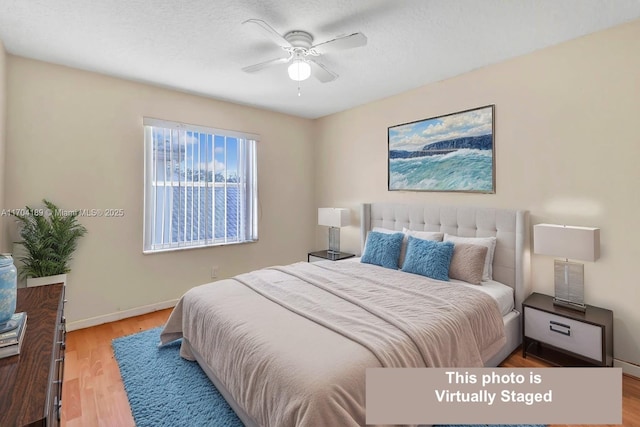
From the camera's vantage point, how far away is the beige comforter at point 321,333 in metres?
1.33

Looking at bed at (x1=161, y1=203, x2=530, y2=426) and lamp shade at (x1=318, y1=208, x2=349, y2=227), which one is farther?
lamp shade at (x1=318, y1=208, x2=349, y2=227)

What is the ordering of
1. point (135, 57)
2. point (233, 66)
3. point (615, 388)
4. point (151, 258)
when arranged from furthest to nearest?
point (151, 258) → point (233, 66) → point (135, 57) → point (615, 388)

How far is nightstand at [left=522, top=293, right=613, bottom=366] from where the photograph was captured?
6.90 feet

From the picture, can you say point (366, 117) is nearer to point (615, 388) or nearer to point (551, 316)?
point (551, 316)

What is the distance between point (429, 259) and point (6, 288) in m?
2.72

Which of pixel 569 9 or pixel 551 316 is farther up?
pixel 569 9

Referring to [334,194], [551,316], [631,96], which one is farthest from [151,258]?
[631,96]

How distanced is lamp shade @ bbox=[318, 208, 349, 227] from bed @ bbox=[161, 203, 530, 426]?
105 centimetres

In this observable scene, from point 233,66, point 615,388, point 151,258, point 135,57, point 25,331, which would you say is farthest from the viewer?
point 151,258

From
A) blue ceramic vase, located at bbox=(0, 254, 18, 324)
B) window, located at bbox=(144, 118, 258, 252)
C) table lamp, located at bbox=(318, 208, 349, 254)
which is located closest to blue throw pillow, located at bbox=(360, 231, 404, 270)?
table lamp, located at bbox=(318, 208, 349, 254)

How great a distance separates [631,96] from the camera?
7.18 ft

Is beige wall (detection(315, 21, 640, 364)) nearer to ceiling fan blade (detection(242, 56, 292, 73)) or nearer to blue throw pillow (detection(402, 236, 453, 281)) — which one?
blue throw pillow (detection(402, 236, 453, 281))

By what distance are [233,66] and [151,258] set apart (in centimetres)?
230

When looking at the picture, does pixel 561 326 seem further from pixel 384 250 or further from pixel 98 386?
pixel 98 386
